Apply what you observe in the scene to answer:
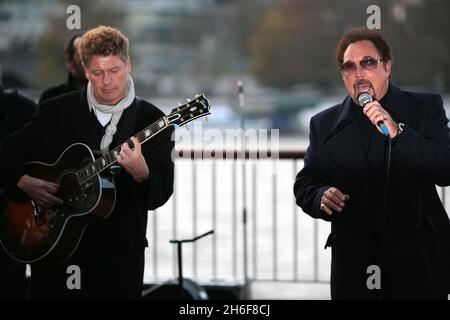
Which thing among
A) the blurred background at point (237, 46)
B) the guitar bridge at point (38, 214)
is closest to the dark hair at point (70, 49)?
the guitar bridge at point (38, 214)

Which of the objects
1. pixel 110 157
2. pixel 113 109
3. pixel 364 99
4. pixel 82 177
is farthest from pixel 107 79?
pixel 364 99

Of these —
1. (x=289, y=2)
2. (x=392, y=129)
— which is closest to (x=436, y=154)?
(x=392, y=129)

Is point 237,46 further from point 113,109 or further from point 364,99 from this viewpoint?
point 364,99

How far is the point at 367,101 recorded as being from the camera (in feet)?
10.9

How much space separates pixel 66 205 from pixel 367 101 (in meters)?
1.69

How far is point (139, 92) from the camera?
6172cm

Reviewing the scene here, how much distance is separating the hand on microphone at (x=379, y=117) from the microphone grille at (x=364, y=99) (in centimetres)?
7

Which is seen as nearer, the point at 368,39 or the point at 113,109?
the point at 368,39

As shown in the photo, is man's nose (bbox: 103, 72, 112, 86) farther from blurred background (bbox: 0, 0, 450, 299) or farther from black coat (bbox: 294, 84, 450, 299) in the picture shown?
blurred background (bbox: 0, 0, 450, 299)

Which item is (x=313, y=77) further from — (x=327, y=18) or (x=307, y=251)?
(x=307, y=251)

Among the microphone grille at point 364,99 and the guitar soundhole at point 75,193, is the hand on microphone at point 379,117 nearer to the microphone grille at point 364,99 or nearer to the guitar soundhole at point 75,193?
the microphone grille at point 364,99

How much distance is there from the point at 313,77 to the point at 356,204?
56721mm

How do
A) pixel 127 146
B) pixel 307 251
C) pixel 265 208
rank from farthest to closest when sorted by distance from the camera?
pixel 265 208, pixel 307 251, pixel 127 146

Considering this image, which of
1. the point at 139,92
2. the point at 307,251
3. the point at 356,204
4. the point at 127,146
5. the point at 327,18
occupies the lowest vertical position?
the point at 307,251
